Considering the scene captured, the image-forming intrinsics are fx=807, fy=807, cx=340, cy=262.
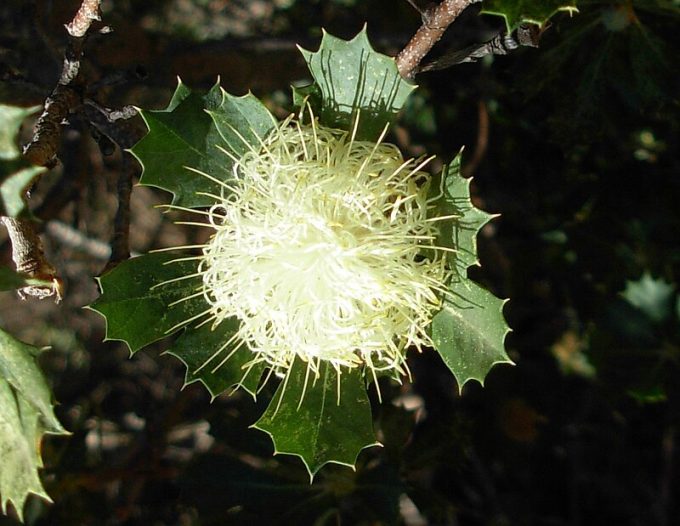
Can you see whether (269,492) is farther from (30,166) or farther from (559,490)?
(559,490)

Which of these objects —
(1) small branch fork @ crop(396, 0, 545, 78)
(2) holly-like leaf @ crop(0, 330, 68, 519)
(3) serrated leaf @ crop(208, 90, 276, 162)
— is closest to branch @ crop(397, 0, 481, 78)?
(1) small branch fork @ crop(396, 0, 545, 78)

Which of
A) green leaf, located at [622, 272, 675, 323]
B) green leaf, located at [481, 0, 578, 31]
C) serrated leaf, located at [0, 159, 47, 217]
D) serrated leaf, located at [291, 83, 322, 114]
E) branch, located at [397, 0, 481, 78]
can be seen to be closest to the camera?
serrated leaf, located at [0, 159, 47, 217]

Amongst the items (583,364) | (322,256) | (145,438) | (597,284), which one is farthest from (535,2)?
(583,364)

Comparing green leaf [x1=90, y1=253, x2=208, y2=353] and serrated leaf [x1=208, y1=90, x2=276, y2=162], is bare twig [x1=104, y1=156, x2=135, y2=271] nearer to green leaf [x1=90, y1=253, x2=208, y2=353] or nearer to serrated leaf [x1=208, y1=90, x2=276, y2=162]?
green leaf [x1=90, y1=253, x2=208, y2=353]

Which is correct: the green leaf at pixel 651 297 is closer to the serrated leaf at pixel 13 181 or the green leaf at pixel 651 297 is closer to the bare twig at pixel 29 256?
the bare twig at pixel 29 256

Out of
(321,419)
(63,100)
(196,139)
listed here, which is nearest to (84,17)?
(63,100)

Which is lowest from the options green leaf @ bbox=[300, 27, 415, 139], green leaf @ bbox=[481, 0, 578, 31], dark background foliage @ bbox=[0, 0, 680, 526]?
dark background foliage @ bbox=[0, 0, 680, 526]

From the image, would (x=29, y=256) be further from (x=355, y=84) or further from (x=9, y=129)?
(x=355, y=84)
